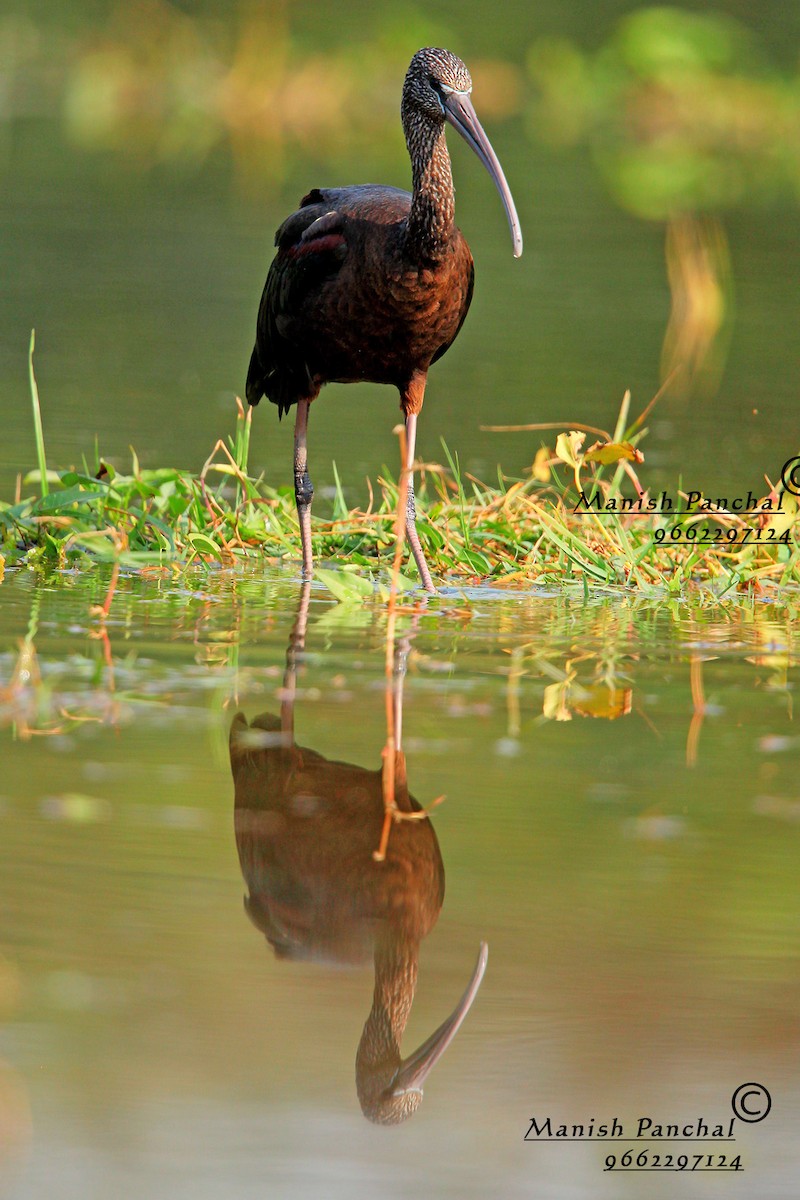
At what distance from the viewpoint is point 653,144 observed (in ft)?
97.7

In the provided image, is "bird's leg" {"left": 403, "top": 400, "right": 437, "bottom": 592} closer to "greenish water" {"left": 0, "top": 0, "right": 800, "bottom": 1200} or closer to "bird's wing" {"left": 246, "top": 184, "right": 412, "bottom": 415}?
"greenish water" {"left": 0, "top": 0, "right": 800, "bottom": 1200}

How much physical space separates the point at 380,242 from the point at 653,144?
82.4ft

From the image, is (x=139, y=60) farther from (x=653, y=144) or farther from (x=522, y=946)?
(x=522, y=946)

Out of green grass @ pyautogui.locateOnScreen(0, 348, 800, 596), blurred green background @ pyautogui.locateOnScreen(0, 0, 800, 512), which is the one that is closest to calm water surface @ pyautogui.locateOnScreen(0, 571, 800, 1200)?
green grass @ pyautogui.locateOnScreen(0, 348, 800, 596)

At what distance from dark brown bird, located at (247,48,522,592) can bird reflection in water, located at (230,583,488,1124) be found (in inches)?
76.8

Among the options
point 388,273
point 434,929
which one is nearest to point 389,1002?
point 434,929

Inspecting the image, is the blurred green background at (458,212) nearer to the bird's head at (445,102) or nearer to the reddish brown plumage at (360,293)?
the reddish brown plumage at (360,293)

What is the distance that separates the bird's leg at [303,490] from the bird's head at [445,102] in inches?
36.3

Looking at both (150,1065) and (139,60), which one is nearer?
(150,1065)

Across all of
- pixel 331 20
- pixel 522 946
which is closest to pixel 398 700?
pixel 522 946

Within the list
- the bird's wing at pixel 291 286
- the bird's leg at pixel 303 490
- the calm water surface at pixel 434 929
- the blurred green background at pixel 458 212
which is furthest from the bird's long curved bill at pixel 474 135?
the blurred green background at pixel 458 212

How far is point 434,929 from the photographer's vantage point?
10.4 feet

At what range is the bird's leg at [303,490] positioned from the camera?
6.10 m

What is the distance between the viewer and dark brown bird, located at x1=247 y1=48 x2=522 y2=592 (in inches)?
223
